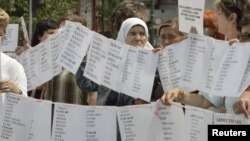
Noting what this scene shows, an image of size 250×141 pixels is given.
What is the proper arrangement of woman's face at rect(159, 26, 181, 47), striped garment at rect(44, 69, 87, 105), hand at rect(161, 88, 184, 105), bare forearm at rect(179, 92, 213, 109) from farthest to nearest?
striped garment at rect(44, 69, 87, 105)
woman's face at rect(159, 26, 181, 47)
bare forearm at rect(179, 92, 213, 109)
hand at rect(161, 88, 184, 105)

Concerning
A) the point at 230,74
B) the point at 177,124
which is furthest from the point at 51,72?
the point at 230,74

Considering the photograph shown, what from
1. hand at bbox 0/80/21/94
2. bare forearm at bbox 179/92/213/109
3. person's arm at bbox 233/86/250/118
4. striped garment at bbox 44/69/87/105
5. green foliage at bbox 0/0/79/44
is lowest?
green foliage at bbox 0/0/79/44

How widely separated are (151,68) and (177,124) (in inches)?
14.0

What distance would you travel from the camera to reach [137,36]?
3949 millimetres

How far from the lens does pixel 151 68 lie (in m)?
3.33

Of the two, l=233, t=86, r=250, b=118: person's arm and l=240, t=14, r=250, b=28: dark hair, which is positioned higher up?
l=240, t=14, r=250, b=28: dark hair

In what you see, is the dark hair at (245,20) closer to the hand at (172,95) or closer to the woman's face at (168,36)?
the hand at (172,95)

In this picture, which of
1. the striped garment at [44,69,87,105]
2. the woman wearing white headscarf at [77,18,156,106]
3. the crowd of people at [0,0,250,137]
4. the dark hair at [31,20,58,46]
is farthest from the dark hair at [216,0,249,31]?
the dark hair at [31,20,58,46]

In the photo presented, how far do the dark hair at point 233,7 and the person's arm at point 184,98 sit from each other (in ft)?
1.35

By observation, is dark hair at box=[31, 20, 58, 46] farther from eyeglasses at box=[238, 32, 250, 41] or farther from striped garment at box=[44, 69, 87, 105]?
eyeglasses at box=[238, 32, 250, 41]

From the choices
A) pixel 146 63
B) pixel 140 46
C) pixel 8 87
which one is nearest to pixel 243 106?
pixel 146 63

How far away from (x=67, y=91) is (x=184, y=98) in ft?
4.50

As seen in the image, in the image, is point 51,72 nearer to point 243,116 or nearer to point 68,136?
point 68,136

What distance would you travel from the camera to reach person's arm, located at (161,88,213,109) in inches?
123
